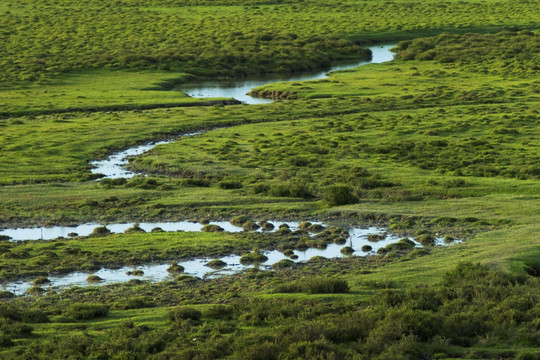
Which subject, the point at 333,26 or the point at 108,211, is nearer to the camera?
the point at 108,211

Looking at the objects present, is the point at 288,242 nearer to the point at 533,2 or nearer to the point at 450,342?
the point at 450,342

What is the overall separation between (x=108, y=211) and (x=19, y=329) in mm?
16384

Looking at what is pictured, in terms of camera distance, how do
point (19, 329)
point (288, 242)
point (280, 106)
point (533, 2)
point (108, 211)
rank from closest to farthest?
point (19, 329), point (288, 242), point (108, 211), point (280, 106), point (533, 2)

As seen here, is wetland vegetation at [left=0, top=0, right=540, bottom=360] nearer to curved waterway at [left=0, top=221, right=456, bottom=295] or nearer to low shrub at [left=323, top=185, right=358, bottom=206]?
low shrub at [left=323, top=185, right=358, bottom=206]

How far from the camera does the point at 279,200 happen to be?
36.3 metres

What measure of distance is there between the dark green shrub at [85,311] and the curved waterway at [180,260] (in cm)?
380

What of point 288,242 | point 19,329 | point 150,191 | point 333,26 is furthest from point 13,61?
point 19,329

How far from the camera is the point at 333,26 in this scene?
119m

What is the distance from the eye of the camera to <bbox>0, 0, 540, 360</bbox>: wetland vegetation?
1875cm

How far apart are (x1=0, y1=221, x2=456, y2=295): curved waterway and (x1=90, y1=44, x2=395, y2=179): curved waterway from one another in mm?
10147

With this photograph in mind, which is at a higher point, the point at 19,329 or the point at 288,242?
the point at 19,329

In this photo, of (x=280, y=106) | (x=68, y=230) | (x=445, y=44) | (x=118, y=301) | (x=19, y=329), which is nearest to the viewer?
(x=19, y=329)

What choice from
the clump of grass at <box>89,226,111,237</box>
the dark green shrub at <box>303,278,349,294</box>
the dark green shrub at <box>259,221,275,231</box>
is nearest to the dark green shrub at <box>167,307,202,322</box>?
the dark green shrub at <box>303,278,349,294</box>

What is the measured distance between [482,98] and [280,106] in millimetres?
16288
